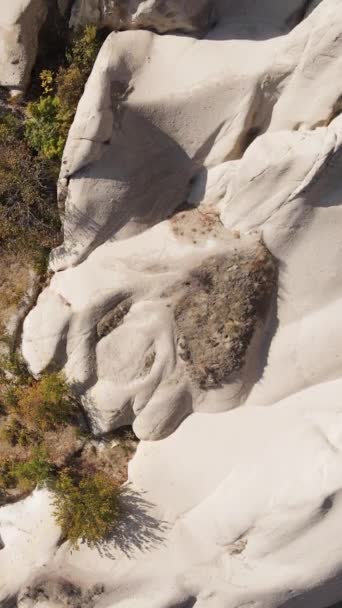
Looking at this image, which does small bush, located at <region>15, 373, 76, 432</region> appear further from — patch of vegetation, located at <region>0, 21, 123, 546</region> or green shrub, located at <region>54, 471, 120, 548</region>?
green shrub, located at <region>54, 471, 120, 548</region>

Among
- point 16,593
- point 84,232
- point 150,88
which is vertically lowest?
point 16,593

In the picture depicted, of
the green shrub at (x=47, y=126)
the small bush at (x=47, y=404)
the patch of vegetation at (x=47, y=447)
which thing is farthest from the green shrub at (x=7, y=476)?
the green shrub at (x=47, y=126)

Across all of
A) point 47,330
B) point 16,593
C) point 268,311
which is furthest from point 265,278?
point 16,593

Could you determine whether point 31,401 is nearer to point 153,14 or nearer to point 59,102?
point 59,102

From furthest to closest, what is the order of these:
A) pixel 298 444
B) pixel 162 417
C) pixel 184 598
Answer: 1. pixel 162 417
2. pixel 184 598
3. pixel 298 444

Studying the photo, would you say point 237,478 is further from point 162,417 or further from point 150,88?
point 150,88

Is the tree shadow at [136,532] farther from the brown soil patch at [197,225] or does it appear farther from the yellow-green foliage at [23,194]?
the yellow-green foliage at [23,194]

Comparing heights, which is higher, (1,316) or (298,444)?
(1,316)
